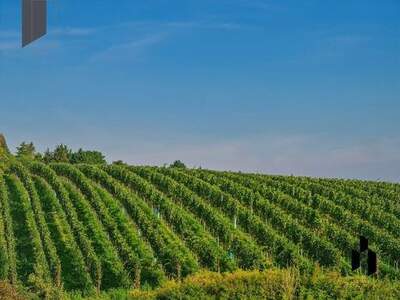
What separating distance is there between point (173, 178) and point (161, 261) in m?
13.0

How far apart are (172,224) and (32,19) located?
25223 mm

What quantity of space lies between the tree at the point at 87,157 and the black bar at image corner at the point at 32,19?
54.3 meters

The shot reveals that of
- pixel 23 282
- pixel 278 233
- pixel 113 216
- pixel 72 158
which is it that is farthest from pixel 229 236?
pixel 72 158

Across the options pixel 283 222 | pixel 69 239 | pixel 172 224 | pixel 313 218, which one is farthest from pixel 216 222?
pixel 69 239

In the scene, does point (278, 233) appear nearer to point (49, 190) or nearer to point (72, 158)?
point (49, 190)

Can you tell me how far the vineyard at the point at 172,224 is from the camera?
23.0 m

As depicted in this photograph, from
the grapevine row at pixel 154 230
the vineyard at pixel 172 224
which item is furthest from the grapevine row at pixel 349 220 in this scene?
the grapevine row at pixel 154 230

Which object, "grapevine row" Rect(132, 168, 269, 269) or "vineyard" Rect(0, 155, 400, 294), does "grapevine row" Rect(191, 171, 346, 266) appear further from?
"grapevine row" Rect(132, 168, 269, 269)

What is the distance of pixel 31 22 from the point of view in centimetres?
311

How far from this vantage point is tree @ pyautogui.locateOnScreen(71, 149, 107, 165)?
57.5m

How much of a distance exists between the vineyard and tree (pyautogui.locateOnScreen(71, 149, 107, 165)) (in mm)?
18660

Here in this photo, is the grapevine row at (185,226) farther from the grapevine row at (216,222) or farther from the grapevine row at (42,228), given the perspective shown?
the grapevine row at (42,228)

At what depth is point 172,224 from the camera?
28.1 meters

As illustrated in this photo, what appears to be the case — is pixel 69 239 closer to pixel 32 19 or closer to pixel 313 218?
pixel 313 218
